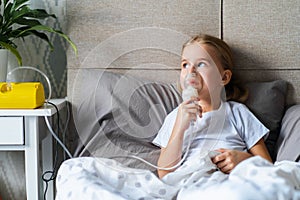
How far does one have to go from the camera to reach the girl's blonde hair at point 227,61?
1.51 metres

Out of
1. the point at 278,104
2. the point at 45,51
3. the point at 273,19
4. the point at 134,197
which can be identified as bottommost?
the point at 134,197

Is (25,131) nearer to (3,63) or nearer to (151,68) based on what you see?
(3,63)

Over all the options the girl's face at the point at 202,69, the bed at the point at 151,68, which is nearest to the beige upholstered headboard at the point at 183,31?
the bed at the point at 151,68

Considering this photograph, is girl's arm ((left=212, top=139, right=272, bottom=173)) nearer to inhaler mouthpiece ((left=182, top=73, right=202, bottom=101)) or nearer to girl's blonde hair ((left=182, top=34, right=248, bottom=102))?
inhaler mouthpiece ((left=182, top=73, right=202, bottom=101))

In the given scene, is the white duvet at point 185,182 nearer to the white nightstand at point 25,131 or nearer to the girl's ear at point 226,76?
the white nightstand at point 25,131

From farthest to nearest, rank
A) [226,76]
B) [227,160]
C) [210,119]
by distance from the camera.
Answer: [226,76], [210,119], [227,160]

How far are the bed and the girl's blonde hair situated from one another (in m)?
0.03

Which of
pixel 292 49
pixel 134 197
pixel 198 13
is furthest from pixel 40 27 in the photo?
pixel 292 49

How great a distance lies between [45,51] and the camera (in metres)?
1.87

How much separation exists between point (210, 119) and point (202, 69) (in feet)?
0.56

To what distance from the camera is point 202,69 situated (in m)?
1.35

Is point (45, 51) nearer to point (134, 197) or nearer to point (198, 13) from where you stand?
point (198, 13)

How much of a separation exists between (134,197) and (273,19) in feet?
2.92

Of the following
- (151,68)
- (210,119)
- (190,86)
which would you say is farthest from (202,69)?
(151,68)
